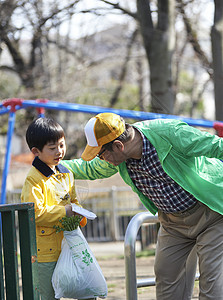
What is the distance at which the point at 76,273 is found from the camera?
2625mm

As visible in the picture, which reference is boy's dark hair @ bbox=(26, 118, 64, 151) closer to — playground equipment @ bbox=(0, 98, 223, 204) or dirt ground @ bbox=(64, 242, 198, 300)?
dirt ground @ bbox=(64, 242, 198, 300)

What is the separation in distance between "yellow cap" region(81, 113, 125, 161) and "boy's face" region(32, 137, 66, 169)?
260 millimetres

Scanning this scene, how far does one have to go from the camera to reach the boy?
8.85ft

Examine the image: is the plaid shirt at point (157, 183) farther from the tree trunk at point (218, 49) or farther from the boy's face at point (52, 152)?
the tree trunk at point (218, 49)

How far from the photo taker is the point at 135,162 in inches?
108

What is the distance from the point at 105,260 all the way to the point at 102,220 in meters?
3.62

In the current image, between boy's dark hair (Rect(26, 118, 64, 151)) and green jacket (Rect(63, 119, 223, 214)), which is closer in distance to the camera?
green jacket (Rect(63, 119, 223, 214))

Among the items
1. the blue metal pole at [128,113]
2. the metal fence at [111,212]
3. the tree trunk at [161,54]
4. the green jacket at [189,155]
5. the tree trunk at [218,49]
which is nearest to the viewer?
the green jacket at [189,155]

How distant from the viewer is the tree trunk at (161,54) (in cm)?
635

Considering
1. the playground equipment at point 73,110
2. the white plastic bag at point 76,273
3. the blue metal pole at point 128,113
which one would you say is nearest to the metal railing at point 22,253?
the white plastic bag at point 76,273

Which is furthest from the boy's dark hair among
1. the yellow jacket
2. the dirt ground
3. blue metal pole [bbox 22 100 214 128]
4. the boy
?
blue metal pole [bbox 22 100 214 128]

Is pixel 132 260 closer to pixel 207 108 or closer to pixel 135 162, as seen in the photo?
pixel 135 162

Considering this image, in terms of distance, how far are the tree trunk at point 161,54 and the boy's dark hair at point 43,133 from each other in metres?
3.64

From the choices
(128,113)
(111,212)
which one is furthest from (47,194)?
(111,212)
